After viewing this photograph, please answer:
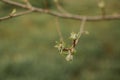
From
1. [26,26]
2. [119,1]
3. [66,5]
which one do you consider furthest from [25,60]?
[119,1]

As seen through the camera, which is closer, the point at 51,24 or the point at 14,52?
the point at 14,52

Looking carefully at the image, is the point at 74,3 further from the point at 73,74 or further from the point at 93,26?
the point at 73,74

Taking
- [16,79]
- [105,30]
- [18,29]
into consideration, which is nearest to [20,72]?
[16,79]

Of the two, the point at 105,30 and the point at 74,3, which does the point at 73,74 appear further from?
the point at 74,3

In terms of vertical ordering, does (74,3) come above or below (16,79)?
above

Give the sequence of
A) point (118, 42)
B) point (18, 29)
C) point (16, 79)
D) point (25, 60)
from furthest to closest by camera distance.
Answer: point (18, 29), point (118, 42), point (25, 60), point (16, 79)

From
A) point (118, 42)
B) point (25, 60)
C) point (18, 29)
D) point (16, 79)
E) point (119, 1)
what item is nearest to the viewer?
point (16, 79)
